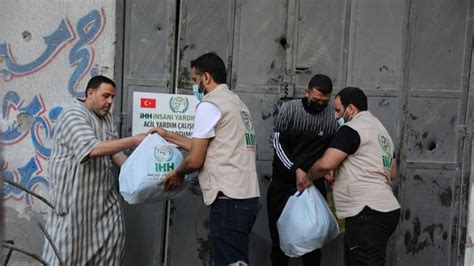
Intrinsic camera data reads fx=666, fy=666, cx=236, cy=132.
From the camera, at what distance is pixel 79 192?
14.1ft

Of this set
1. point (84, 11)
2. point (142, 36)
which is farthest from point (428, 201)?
point (84, 11)

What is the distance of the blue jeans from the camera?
4062 millimetres

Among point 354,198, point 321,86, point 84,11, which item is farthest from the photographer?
point 84,11

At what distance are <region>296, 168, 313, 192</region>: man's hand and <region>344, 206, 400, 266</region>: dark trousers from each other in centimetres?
44

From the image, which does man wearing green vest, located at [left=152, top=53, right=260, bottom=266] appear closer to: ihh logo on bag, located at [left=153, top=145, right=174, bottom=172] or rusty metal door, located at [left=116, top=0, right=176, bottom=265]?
ihh logo on bag, located at [left=153, top=145, right=174, bottom=172]

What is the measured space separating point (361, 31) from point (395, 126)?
2.58ft

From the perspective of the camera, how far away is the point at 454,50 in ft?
17.1

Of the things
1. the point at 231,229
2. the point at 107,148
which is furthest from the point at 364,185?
the point at 107,148

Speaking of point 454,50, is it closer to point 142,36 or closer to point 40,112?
point 142,36

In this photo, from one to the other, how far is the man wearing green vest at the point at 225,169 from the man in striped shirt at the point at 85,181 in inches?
19.2

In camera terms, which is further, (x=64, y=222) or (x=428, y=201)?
(x=428, y=201)

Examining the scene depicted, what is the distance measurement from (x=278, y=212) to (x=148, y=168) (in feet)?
3.82

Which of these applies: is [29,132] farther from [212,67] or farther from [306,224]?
[306,224]

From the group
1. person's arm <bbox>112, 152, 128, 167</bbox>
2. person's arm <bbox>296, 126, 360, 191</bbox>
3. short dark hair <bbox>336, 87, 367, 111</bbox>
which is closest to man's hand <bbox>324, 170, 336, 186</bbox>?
person's arm <bbox>296, 126, 360, 191</bbox>
